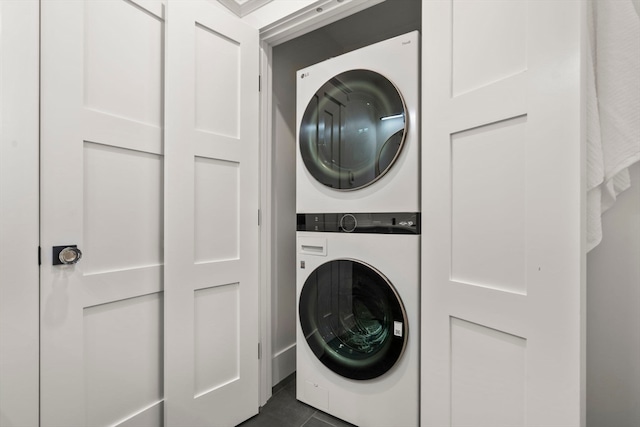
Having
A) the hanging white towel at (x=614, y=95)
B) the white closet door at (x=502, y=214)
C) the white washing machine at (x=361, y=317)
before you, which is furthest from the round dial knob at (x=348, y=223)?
the hanging white towel at (x=614, y=95)

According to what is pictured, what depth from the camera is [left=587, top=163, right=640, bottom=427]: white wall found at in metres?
0.98

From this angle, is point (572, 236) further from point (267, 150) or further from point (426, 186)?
point (267, 150)

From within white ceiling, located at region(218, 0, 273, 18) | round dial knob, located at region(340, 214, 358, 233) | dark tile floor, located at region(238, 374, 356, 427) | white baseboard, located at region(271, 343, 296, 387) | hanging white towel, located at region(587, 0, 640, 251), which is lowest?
dark tile floor, located at region(238, 374, 356, 427)

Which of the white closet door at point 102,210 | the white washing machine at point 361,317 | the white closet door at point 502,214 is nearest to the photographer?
the white closet door at point 502,214

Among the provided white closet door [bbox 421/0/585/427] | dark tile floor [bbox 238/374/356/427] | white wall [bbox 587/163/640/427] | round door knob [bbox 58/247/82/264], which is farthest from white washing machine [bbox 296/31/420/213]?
dark tile floor [bbox 238/374/356/427]

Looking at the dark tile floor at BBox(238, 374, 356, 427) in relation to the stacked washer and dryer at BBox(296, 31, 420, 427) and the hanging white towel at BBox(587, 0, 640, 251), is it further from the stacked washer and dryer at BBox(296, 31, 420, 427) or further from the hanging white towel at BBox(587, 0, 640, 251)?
the hanging white towel at BBox(587, 0, 640, 251)

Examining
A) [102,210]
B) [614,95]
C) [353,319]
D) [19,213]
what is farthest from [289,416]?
[614,95]

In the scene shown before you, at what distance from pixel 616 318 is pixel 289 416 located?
1.55 m

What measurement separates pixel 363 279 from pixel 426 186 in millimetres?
549

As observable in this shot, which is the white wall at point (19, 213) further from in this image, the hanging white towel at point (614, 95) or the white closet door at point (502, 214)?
the hanging white towel at point (614, 95)

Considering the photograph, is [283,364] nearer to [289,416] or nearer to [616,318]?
→ [289,416]

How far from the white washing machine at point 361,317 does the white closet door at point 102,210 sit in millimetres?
740

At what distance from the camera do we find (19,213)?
0.89 meters

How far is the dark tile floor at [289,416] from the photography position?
1.47 metres
